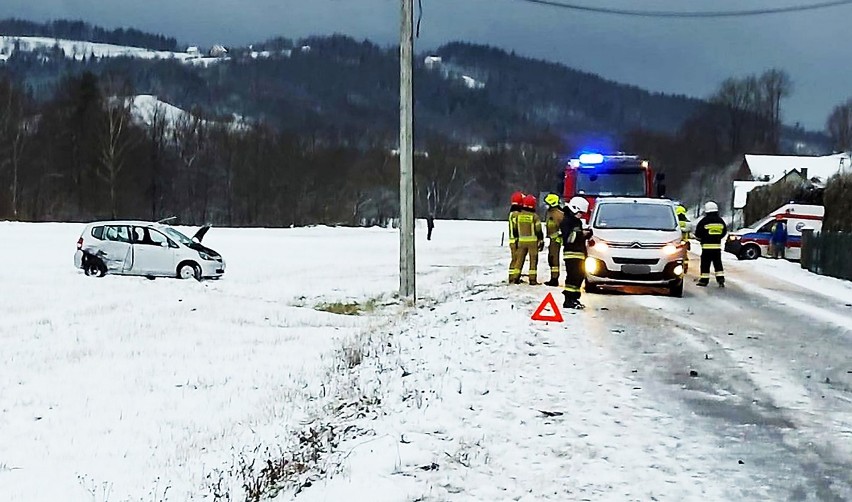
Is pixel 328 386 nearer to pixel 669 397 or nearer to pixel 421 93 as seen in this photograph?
pixel 669 397

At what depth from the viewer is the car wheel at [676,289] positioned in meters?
16.9

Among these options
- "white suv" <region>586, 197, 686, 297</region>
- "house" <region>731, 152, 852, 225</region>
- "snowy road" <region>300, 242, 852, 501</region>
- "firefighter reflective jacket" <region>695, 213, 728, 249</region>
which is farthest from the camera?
"house" <region>731, 152, 852, 225</region>

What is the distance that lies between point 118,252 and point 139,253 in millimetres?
604

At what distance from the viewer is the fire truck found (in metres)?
23.5

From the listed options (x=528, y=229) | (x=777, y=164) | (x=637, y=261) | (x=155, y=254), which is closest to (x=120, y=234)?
(x=155, y=254)

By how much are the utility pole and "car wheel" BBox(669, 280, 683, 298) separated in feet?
20.3

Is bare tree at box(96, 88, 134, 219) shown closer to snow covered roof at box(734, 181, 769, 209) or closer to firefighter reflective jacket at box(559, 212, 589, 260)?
snow covered roof at box(734, 181, 769, 209)

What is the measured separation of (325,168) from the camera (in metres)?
114

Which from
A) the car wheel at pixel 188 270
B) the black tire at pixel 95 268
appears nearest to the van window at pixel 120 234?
the black tire at pixel 95 268

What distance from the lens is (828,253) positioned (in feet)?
84.1

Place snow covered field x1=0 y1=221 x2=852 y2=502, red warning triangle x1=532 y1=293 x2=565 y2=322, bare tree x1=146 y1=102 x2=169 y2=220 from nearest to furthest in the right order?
1. snow covered field x1=0 y1=221 x2=852 y2=502
2. red warning triangle x1=532 y1=293 x2=565 y2=322
3. bare tree x1=146 y1=102 x2=169 y2=220

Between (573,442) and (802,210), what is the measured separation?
30355mm

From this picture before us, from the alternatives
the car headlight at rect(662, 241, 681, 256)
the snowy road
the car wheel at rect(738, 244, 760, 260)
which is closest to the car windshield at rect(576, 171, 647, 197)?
the car headlight at rect(662, 241, 681, 256)

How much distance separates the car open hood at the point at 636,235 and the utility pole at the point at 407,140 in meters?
5.21
